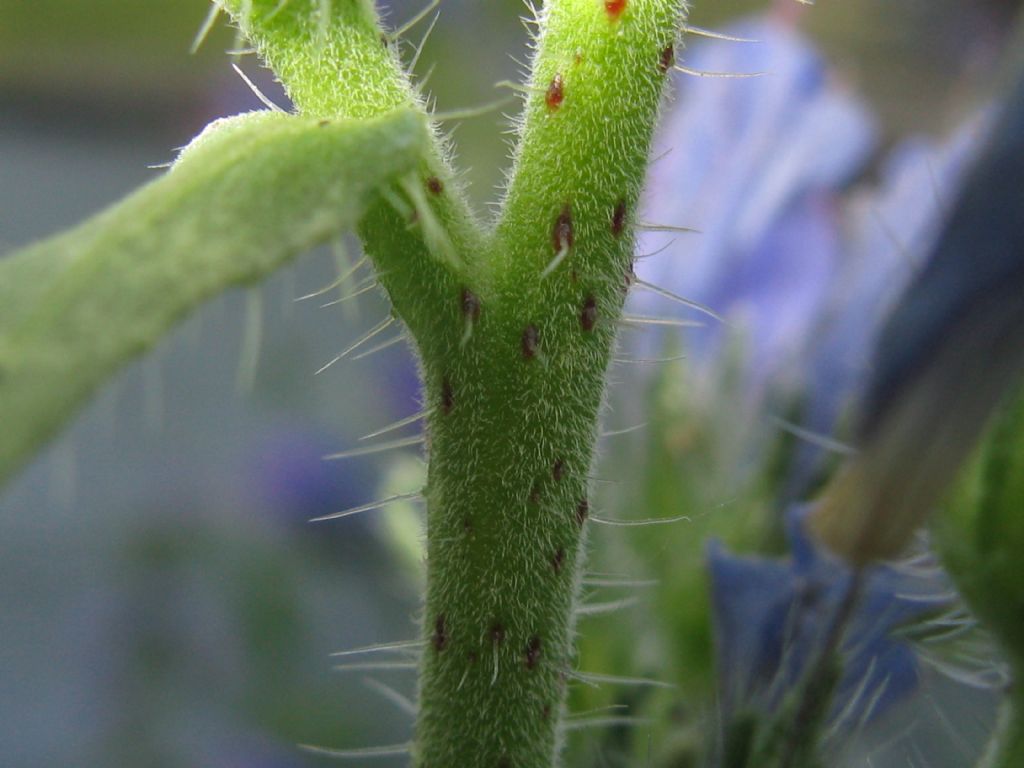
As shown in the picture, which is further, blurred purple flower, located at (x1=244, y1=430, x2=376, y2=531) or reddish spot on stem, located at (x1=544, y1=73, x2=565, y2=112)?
blurred purple flower, located at (x1=244, y1=430, x2=376, y2=531)

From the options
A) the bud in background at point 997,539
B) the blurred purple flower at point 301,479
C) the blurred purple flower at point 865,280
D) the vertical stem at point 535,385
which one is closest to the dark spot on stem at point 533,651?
the vertical stem at point 535,385

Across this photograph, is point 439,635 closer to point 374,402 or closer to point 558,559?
point 558,559

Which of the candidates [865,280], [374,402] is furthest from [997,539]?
[374,402]

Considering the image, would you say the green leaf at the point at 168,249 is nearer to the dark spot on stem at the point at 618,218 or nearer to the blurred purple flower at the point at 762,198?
the dark spot on stem at the point at 618,218

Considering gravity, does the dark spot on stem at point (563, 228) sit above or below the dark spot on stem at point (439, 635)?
above

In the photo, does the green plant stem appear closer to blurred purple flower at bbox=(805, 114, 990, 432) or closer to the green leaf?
the green leaf

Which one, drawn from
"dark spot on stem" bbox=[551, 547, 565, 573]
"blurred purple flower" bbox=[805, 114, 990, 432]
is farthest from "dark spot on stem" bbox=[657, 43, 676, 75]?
"blurred purple flower" bbox=[805, 114, 990, 432]

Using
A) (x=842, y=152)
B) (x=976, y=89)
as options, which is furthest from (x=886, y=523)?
(x=976, y=89)
